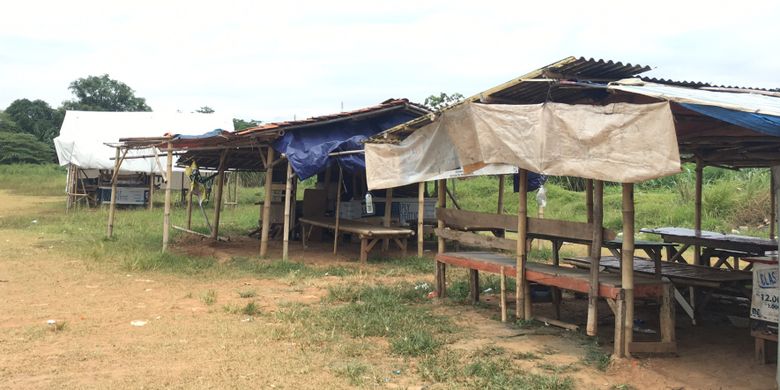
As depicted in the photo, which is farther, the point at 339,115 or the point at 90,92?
the point at 90,92

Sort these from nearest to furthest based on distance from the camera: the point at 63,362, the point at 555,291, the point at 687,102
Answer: the point at 687,102, the point at 63,362, the point at 555,291

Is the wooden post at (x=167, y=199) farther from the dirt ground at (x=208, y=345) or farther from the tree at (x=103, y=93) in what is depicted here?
the tree at (x=103, y=93)

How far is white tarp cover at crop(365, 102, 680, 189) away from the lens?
4.59 meters

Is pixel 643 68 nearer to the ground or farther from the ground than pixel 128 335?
farther from the ground

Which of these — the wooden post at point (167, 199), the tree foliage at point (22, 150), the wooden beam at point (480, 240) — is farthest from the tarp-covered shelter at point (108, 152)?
the tree foliage at point (22, 150)

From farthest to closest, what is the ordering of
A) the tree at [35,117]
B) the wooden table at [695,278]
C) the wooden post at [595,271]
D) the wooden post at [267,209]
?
1. the tree at [35,117]
2. the wooden post at [267,209]
3. the wooden table at [695,278]
4. the wooden post at [595,271]

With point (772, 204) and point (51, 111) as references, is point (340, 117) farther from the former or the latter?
point (51, 111)

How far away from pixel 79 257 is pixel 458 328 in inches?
336

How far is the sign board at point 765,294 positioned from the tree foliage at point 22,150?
151 feet

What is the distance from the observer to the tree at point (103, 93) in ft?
168

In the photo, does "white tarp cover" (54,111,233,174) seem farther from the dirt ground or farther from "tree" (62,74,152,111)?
"tree" (62,74,152,111)

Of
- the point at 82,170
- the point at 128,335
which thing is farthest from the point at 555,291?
the point at 82,170

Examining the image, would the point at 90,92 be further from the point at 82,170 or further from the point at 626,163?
the point at 626,163

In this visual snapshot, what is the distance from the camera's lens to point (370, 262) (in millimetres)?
11688
